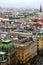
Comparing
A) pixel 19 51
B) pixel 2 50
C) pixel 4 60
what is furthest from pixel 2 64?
pixel 19 51

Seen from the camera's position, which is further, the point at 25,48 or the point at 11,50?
the point at 25,48

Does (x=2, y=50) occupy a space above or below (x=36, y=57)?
above

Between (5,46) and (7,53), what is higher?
(5,46)

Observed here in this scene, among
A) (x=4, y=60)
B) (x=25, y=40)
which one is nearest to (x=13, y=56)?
(x=4, y=60)

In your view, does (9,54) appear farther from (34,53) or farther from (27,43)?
(34,53)

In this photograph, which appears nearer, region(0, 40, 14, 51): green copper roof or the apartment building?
the apartment building

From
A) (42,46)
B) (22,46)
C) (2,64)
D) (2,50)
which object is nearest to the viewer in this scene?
(2,64)

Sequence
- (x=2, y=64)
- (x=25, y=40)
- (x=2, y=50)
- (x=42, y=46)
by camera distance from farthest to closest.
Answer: (x=42, y=46)
(x=25, y=40)
(x=2, y=50)
(x=2, y=64)

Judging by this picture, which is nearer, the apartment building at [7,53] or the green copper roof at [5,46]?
the apartment building at [7,53]

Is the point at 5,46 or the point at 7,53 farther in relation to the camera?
the point at 5,46

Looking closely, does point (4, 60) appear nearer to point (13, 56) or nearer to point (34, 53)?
point (13, 56)
